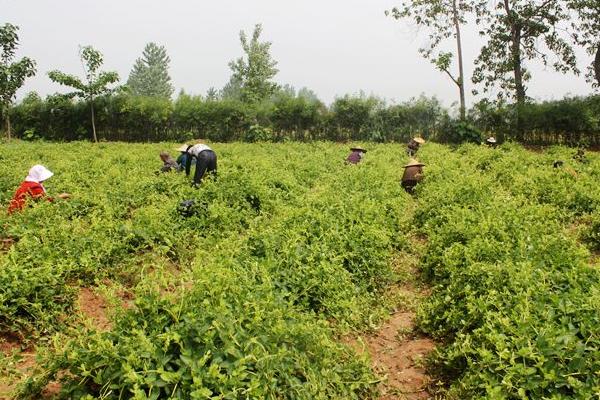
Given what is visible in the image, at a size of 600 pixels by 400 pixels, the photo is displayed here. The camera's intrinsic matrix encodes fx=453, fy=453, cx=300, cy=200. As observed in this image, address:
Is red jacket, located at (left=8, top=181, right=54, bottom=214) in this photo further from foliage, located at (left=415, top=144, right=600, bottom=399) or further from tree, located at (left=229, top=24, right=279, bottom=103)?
tree, located at (left=229, top=24, right=279, bottom=103)

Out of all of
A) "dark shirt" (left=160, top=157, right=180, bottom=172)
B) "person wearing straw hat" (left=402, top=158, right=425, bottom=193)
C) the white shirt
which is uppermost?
the white shirt

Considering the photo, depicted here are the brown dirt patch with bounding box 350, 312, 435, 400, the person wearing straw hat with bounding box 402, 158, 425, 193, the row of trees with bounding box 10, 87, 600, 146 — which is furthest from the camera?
the row of trees with bounding box 10, 87, 600, 146

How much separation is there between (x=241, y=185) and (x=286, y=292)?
4757 mm

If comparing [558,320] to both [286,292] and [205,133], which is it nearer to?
[286,292]

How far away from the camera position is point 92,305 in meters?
5.10

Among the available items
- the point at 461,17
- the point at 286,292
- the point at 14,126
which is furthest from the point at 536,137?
the point at 14,126

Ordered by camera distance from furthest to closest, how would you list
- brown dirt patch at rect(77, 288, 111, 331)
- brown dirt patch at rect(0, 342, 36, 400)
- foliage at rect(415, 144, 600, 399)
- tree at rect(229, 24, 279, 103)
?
tree at rect(229, 24, 279, 103)
brown dirt patch at rect(77, 288, 111, 331)
brown dirt patch at rect(0, 342, 36, 400)
foliage at rect(415, 144, 600, 399)

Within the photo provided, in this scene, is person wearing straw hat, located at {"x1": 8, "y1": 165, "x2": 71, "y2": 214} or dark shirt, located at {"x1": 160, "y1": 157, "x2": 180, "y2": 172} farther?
dark shirt, located at {"x1": 160, "y1": 157, "x2": 180, "y2": 172}

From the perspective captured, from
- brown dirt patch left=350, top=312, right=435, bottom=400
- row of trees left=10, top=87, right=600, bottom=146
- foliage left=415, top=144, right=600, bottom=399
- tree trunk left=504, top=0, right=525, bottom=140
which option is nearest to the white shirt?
foliage left=415, top=144, right=600, bottom=399

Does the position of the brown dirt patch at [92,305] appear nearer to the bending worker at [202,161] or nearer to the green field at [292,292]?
the green field at [292,292]

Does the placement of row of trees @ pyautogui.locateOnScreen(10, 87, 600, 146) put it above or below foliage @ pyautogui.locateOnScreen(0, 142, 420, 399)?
above

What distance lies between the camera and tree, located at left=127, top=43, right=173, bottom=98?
77188mm

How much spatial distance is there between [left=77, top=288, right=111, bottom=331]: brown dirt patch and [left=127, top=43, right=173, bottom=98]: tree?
75971 millimetres

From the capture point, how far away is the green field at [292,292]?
283 centimetres
